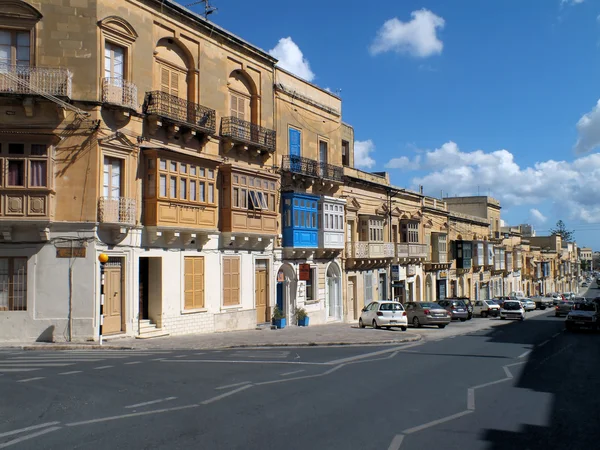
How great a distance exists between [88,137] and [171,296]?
23.0ft

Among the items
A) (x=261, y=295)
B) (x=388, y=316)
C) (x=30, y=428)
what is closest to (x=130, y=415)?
(x=30, y=428)

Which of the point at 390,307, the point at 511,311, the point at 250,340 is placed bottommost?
the point at 511,311

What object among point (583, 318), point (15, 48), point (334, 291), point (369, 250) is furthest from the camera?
point (369, 250)

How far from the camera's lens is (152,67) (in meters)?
23.1

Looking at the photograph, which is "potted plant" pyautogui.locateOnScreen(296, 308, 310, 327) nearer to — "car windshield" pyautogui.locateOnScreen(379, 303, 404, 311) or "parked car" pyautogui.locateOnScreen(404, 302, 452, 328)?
"car windshield" pyautogui.locateOnScreen(379, 303, 404, 311)

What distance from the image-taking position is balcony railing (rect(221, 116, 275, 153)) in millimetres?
26703

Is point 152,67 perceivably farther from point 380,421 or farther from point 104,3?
point 380,421

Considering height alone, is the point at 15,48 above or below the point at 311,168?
above

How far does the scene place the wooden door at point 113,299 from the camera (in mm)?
21203

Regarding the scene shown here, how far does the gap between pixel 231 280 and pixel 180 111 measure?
804 centimetres

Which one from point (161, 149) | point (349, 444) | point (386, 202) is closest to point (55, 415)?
point (349, 444)

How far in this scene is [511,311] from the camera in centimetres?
4338

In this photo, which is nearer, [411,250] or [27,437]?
[27,437]

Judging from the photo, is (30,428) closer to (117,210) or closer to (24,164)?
(117,210)
